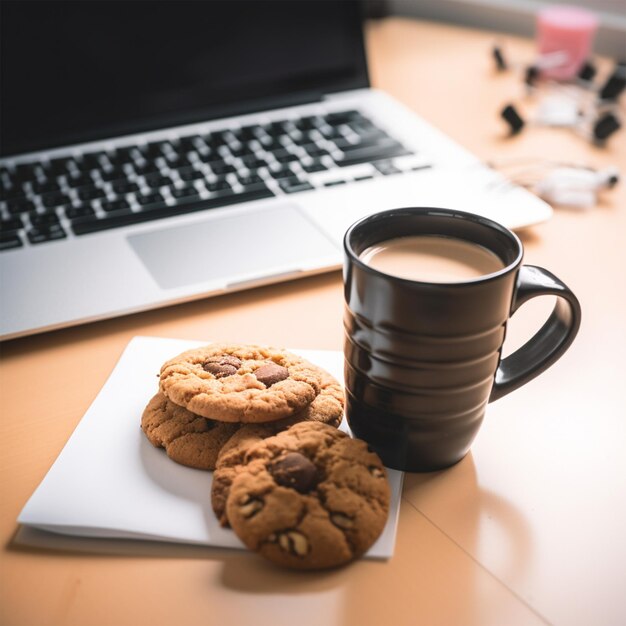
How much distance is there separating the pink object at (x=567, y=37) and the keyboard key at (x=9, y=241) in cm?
97

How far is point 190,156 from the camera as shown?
92 cm

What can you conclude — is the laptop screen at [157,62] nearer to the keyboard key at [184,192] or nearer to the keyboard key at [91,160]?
the keyboard key at [91,160]

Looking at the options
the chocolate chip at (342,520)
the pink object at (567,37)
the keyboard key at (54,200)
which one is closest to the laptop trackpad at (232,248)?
the keyboard key at (54,200)

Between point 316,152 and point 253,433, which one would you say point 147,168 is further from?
point 253,433

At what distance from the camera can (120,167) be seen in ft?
2.95

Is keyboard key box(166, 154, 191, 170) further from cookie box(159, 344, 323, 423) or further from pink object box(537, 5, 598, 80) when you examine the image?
pink object box(537, 5, 598, 80)

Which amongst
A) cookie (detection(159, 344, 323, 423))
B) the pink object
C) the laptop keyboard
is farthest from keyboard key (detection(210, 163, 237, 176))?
the pink object

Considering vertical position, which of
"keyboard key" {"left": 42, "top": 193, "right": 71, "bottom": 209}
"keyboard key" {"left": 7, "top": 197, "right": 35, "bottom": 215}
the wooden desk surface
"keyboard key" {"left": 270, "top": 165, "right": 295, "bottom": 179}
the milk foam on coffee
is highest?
the milk foam on coffee

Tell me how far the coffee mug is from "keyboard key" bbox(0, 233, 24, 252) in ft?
1.41

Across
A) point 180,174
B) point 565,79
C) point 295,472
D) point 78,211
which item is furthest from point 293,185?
point 565,79

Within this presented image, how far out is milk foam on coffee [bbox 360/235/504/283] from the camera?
50 centimetres

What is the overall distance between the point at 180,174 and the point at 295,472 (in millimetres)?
530

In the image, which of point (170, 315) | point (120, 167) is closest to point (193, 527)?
point (170, 315)

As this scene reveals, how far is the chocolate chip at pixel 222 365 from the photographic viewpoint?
0.53 m
